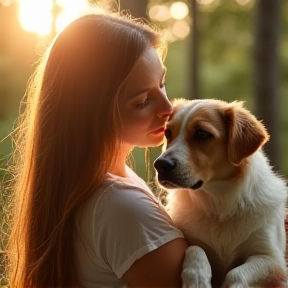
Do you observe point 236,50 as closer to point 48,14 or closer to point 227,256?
point 48,14

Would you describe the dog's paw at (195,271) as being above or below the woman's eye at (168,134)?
below

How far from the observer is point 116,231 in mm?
1230

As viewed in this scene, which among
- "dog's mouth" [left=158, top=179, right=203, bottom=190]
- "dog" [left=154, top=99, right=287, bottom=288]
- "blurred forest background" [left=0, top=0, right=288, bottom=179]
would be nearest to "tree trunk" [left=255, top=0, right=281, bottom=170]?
"blurred forest background" [left=0, top=0, right=288, bottom=179]

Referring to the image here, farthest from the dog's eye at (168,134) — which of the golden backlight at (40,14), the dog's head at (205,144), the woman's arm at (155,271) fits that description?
the golden backlight at (40,14)

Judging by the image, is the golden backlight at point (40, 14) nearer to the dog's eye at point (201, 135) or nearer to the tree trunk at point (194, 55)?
the dog's eye at point (201, 135)

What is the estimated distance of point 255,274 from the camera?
4.48 ft

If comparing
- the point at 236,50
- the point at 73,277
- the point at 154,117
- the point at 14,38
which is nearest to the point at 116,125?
the point at 154,117

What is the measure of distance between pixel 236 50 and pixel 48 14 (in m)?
5.71

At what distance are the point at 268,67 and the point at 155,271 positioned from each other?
7.53 ft

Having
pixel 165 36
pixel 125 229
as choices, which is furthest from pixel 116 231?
pixel 165 36

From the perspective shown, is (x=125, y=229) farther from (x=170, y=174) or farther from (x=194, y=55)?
(x=194, y=55)

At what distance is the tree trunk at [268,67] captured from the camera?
3.22 m

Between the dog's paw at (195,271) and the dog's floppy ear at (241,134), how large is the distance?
1.02 feet

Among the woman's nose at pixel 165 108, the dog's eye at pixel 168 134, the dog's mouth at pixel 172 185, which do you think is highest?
the woman's nose at pixel 165 108
